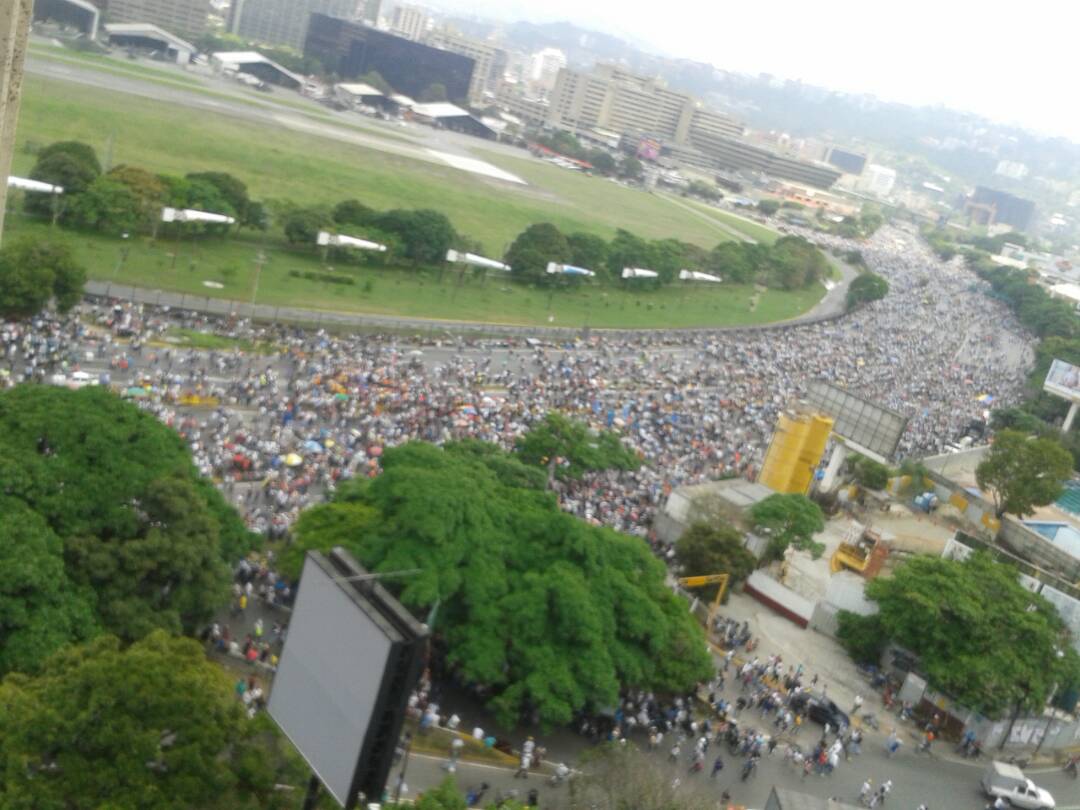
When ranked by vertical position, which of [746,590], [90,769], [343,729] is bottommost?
[746,590]

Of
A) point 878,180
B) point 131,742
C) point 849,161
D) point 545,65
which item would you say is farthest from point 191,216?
point 545,65

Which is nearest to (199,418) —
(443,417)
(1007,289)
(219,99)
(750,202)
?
(443,417)

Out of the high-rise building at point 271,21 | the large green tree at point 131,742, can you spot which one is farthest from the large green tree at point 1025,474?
the high-rise building at point 271,21

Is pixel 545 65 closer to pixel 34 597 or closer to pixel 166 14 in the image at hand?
pixel 166 14

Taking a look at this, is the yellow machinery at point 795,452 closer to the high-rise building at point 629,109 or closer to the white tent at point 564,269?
the white tent at point 564,269

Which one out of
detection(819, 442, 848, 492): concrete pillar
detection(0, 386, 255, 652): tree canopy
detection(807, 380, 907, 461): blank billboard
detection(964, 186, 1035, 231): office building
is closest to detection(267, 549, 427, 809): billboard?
detection(0, 386, 255, 652): tree canopy

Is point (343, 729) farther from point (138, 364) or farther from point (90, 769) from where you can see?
point (138, 364)
